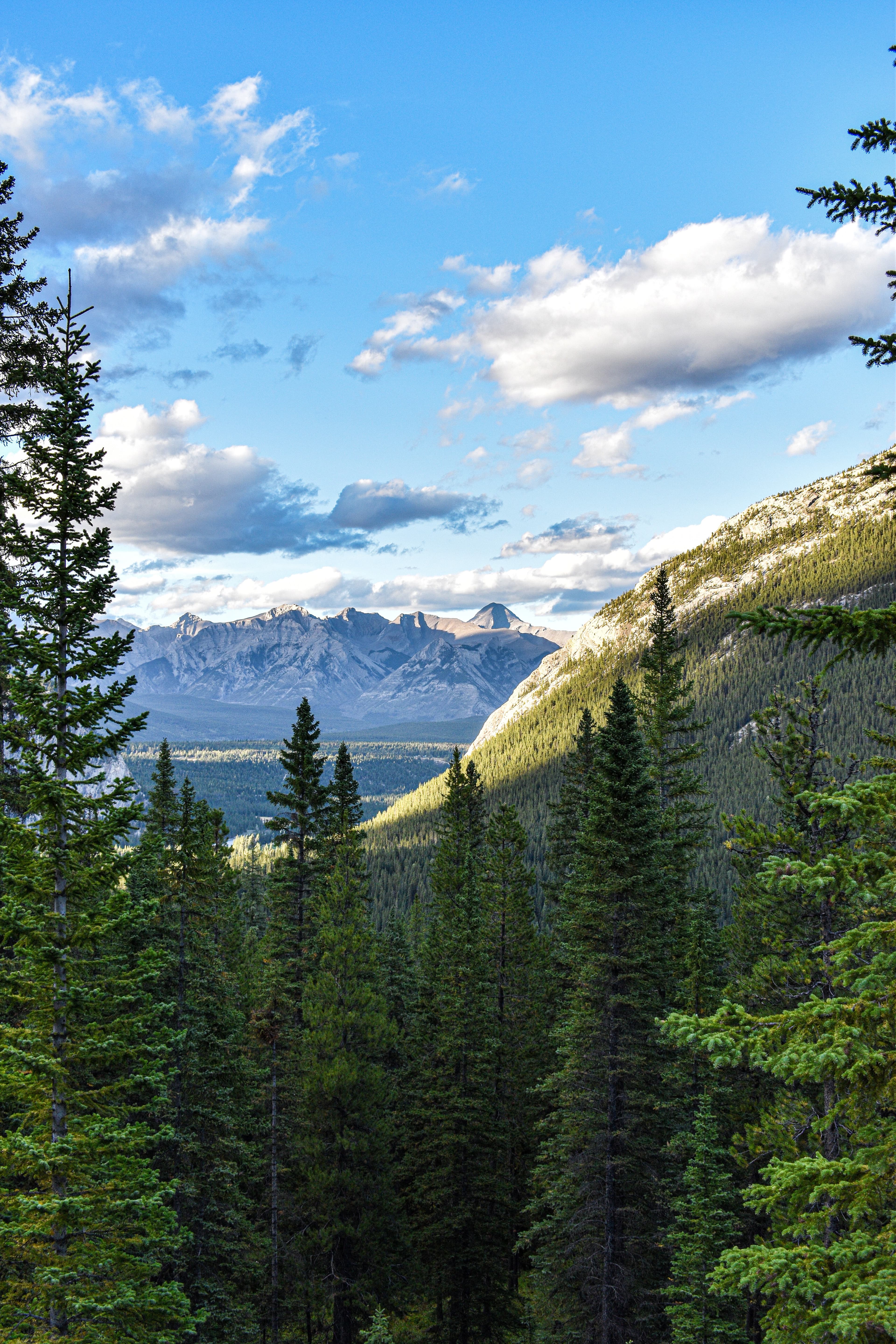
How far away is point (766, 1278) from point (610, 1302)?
16.4 m

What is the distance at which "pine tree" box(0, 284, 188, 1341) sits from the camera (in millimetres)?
11367

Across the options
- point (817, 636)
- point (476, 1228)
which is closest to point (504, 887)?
point (476, 1228)

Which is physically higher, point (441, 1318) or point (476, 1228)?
point (476, 1228)

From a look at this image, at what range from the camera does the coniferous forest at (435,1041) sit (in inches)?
301

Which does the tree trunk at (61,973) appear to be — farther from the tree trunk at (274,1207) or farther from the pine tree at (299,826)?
the tree trunk at (274,1207)

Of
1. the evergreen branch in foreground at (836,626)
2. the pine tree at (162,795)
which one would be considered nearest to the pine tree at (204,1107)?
the pine tree at (162,795)

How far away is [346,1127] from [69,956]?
17.7 meters

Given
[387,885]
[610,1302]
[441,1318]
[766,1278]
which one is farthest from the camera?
[387,885]

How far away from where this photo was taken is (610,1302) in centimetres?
1967

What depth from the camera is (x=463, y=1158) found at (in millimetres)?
28094

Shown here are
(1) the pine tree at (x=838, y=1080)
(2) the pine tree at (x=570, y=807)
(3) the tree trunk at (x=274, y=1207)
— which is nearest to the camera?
(1) the pine tree at (x=838, y=1080)

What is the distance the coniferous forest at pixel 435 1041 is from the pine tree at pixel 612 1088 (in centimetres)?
10

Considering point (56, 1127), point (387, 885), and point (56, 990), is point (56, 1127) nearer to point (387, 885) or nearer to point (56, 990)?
point (56, 990)

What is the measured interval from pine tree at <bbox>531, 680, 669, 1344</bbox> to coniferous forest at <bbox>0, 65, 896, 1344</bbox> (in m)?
0.10
